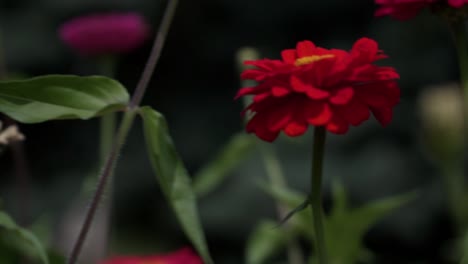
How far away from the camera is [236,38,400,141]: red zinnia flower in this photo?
477mm

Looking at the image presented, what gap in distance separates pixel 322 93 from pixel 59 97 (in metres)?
0.16

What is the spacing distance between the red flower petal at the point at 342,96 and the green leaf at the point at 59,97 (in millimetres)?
140

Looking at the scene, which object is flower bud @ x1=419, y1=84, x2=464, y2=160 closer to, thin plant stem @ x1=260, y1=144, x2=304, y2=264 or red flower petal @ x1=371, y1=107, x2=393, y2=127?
thin plant stem @ x1=260, y1=144, x2=304, y2=264

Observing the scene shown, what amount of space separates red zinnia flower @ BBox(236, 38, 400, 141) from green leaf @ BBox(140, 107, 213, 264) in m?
0.07

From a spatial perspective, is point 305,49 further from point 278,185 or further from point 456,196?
point 456,196

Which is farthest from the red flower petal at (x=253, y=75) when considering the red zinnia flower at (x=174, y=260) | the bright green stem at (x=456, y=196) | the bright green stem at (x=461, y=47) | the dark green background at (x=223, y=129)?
the dark green background at (x=223, y=129)

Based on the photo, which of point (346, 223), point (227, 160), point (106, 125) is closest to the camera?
point (346, 223)

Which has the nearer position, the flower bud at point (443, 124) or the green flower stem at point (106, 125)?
the green flower stem at point (106, 125)

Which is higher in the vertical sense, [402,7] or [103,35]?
[402,7]

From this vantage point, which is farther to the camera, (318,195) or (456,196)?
(456,196)

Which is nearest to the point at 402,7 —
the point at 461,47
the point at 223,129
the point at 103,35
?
the point at 461,47

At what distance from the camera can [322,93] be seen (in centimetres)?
48

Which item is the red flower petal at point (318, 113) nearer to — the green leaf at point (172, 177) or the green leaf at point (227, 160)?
the green leaf at point (172, 177)

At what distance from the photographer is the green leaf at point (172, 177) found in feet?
1.77
